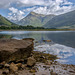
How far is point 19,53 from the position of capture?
1728 cm

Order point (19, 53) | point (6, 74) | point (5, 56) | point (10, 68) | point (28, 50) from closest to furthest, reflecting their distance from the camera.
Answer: point (6, 74)
point (10, 68)
point (5, 56)
point (19, 53)
point (28, 50)

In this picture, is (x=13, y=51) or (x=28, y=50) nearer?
(x=13, y=51)

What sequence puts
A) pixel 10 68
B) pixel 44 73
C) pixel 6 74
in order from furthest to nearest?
pixel 44 73
pixel 10 68
pixel 6 74

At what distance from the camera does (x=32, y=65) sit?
628 inches

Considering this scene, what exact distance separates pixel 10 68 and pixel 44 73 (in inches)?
173

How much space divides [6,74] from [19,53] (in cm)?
529

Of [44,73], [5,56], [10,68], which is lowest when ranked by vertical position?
[44,73]

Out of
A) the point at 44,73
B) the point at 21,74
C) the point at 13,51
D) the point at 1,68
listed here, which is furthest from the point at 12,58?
the point at 44,73

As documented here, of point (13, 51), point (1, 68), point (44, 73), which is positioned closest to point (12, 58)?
point (13, 51)

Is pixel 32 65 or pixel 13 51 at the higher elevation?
pixel 13 51

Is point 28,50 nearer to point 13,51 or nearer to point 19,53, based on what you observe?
point 19,53

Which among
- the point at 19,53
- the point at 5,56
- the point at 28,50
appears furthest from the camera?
the point at 28,50

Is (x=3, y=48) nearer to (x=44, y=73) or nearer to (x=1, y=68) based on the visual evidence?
(x=1, y=68)

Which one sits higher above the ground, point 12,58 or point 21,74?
point 12,58
